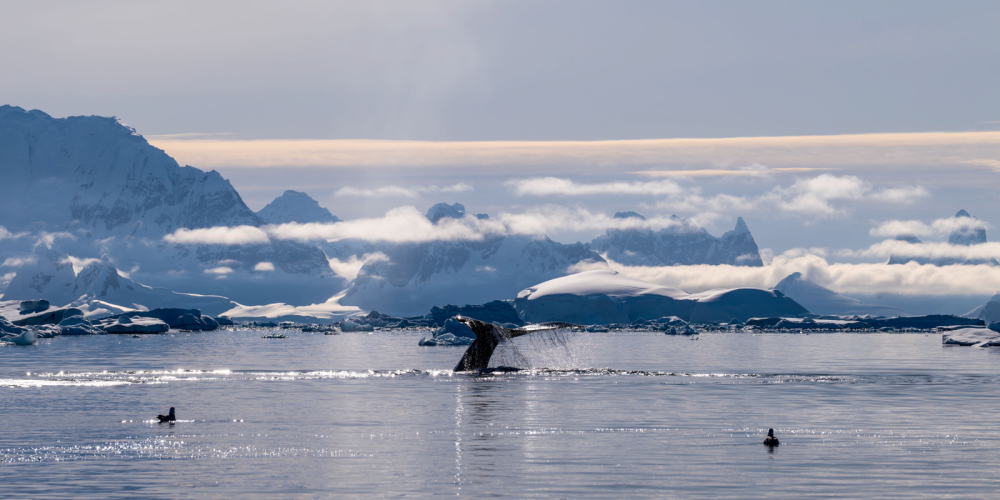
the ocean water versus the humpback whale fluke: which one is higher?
the humpback whale fluke

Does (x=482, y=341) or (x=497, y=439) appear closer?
(x=497, y=439)

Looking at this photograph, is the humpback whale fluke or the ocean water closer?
the ocean water

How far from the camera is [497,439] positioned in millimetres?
49031

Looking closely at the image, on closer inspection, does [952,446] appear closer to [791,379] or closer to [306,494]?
[306,494]

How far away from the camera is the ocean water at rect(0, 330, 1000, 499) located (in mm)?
36312

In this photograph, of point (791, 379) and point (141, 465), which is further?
point (791, 379)

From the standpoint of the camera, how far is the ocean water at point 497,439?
36.3m

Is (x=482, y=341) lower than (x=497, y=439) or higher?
higher

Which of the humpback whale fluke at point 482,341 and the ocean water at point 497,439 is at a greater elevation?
the humpback whale fluke at point 482,341

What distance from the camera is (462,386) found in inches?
3248

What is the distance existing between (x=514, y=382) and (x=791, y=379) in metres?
29.3

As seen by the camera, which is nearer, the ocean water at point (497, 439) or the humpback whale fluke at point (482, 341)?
the ocean water at point (497, 439)

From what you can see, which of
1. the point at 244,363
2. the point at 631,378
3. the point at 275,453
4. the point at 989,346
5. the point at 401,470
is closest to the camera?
the point at 401,470

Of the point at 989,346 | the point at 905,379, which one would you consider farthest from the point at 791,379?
the point at 989,346
